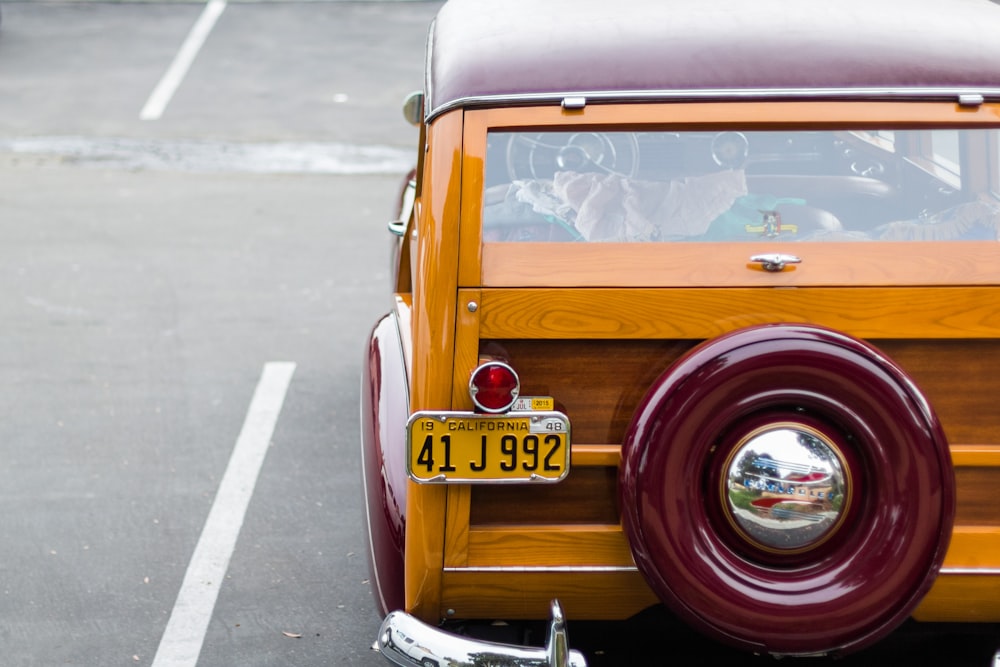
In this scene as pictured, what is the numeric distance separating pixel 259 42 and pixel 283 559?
12002mm

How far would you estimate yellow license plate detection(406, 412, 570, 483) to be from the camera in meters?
3.03

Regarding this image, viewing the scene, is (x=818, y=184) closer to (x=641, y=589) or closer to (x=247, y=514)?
(x=641, y=589)

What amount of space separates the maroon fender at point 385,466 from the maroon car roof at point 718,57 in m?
0.88

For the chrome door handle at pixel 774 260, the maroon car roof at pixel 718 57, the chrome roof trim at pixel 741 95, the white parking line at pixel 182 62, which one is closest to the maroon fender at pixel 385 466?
the maroon car roof at pixel 718 57

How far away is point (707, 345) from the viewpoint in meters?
2.92

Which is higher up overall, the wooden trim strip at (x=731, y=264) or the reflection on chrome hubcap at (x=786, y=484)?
the wooden trim strip at (x=731, y=264)

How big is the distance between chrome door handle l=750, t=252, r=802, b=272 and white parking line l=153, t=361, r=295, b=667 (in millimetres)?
2219

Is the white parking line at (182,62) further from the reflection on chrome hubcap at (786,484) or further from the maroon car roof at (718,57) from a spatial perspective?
the reflection on chrome hubcap at (786,484)

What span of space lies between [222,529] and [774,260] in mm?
2728

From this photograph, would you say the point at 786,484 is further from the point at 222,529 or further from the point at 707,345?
the point at 222,529

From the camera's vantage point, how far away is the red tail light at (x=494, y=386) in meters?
3.01

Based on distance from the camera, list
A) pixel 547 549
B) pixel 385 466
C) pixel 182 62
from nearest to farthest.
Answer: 1. pixel 547 549
2. pixel 385 466
3. pixel 182 62

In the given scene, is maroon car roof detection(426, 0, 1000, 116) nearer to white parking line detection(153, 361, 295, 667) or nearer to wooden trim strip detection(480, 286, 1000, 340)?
wooden trim strip detection(480, 286, 1000, 340)

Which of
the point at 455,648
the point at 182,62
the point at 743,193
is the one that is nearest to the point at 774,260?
the point at 743,193
